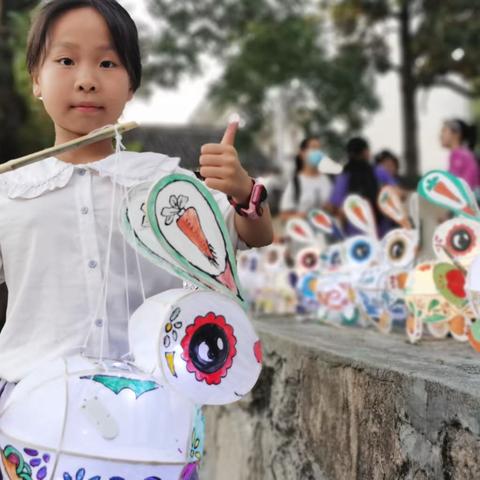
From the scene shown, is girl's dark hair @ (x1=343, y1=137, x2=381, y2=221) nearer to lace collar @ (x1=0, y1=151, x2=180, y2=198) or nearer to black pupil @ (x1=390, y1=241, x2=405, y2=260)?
black pupil @ (x1=390, y1=241, x2=405, y2=260)

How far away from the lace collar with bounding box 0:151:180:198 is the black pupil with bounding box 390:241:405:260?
1861 millimetres

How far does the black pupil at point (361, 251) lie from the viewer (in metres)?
3.55

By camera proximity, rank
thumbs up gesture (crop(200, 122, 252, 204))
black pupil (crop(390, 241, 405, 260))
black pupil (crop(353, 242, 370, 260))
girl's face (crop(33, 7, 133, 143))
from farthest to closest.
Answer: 1. black pupil (crop(353, 242, 370, 260))
2. black pupil (crop(390, 241, 405, 260))
3. girl's face (crop(33, 7, 133, 143))
4. thumbs up gesture (crop(200, 122, 252, 204))

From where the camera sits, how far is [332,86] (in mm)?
14031

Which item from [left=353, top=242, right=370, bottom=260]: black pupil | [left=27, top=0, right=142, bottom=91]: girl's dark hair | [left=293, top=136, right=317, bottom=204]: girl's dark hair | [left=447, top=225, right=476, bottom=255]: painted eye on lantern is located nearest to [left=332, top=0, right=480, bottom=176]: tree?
[left=293, top=136, right=317, bottom=204]: girl's dark hair

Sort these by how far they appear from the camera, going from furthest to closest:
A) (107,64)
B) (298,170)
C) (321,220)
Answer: (298,170) < (321,220) < (107,64)

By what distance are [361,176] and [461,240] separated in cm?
302

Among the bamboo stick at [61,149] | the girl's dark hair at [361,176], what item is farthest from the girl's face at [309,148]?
the bamboo stick at [61,149]

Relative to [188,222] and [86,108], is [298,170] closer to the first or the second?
[86,108]

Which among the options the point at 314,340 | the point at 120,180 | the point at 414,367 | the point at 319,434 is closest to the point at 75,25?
the point at 120,180

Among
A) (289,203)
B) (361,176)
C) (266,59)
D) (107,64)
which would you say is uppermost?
(266,59)

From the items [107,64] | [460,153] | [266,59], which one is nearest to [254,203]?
[107,64]

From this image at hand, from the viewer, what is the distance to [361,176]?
18.0ft

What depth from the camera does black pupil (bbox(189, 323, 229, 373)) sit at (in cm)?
131
